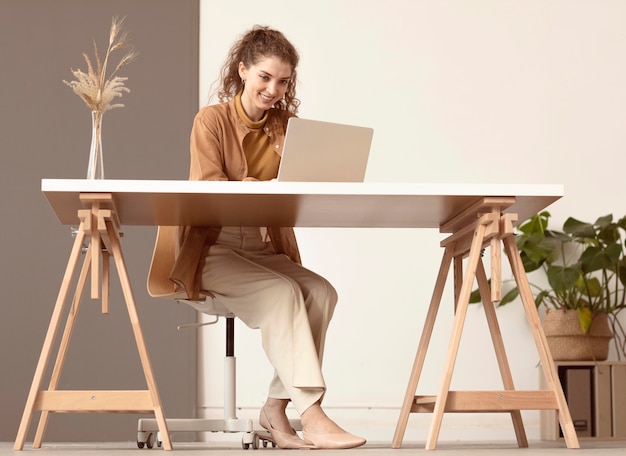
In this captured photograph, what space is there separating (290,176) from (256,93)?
570mm

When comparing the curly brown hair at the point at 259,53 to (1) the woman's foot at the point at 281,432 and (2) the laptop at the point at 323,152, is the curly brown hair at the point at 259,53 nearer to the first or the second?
(2) the laptop at the point at 323,152

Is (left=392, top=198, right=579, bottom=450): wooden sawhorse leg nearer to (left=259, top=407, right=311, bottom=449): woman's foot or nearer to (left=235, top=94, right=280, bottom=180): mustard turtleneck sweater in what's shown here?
(left=259, top=407, right=311, bottom=449): woman's foot

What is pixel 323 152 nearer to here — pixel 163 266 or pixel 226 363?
Answer: pixel 163 266

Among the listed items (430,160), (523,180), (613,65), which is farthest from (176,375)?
(613,65)

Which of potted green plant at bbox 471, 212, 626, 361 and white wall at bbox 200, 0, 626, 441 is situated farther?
white wall at bbox 200, 0, 626, 441

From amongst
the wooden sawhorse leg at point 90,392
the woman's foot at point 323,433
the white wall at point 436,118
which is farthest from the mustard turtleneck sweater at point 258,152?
the white wall at point 436,118

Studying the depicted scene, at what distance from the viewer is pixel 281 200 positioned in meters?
2.45

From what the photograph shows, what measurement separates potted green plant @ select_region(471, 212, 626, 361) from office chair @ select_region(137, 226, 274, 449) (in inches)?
51.6

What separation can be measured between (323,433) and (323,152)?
28.5 inches

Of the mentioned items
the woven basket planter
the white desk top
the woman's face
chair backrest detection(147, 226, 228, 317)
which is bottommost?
the woven basket planter

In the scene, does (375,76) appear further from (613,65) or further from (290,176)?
(290,176)

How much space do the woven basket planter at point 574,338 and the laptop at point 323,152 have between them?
1790mm

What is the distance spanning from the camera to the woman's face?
2891 millimetres

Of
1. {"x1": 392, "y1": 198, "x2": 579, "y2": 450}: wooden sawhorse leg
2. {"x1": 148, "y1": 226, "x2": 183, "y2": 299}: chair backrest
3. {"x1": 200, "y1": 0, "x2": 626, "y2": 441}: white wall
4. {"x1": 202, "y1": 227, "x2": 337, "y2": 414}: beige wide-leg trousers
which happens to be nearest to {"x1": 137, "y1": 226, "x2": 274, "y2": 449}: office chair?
{"x1": 148, "y1": 226, "x2": 183, "y2": 299}: chair backrest
